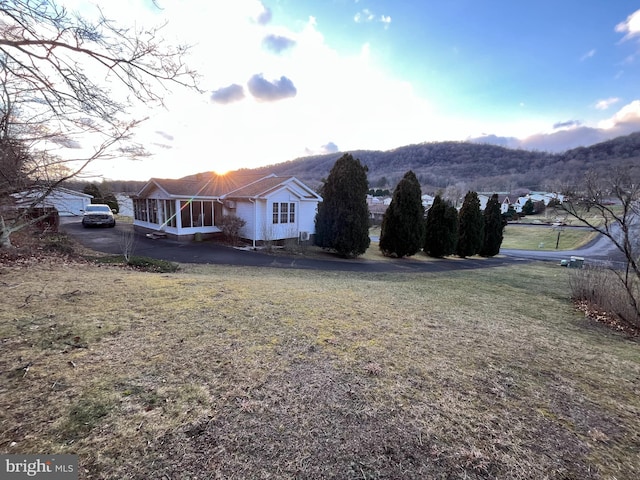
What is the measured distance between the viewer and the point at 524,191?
8025 centimetres

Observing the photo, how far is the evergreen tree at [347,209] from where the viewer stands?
15.8 m

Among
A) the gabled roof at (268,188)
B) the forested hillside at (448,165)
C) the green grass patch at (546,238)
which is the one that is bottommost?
the green grass patch at (546,238)

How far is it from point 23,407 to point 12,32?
4.68 m

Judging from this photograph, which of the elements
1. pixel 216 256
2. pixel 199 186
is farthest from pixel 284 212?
pixel 199 186

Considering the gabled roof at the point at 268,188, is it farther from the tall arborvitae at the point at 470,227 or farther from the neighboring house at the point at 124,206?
the neighboring house at the point at 124,206

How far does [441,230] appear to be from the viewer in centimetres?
1984

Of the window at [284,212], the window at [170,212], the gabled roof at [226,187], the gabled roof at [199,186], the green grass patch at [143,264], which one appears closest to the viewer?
the green grass patch at [143,264]

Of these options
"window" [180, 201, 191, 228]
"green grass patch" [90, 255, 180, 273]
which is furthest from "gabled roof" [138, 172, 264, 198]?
"green grass patch" [90, 255, 180, 273]

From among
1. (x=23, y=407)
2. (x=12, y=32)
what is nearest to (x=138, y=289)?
(x=23, y=407)

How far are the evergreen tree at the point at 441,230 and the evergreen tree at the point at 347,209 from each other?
658 centimetres

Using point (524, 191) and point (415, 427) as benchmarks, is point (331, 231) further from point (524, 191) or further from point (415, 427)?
point (524, 191)

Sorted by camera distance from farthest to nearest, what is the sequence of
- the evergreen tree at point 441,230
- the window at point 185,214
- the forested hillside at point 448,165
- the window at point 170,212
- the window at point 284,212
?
the forested hillside at point 448,165
the evergreen tree at point 441,230
the window at point 170,212
the window at point 284,212
the window at point 185,214

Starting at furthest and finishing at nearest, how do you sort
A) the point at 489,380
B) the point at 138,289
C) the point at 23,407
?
1. the point at 138,289
2. the point at 489,380
3. the point at 23,407

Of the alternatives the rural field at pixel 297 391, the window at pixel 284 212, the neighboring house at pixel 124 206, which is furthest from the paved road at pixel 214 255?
the neighboring house at pixel 124 206
